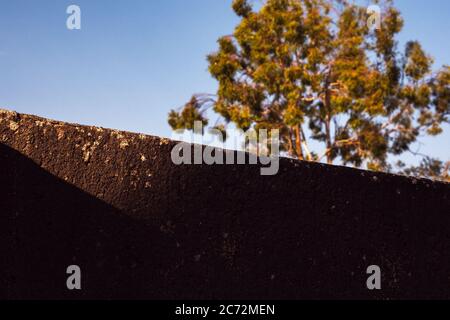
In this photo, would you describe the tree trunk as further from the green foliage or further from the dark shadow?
the dark shadow

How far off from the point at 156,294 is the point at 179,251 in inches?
8.5

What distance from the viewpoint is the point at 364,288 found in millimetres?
3076

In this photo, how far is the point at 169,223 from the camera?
8.79ft

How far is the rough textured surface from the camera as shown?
255 centimetres

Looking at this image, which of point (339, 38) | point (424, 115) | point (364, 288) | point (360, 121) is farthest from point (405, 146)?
point (364, 288)

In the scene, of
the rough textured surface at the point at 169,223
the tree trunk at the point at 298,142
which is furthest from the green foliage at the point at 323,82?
the rough textured surface at the point at 169,223

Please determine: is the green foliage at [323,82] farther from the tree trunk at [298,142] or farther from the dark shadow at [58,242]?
the dark shadow at [58,242]

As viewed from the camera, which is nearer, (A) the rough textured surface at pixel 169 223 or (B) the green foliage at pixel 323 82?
(A) the rough textured surface at pixel 169 223

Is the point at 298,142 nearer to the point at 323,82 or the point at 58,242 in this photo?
the point at 323,82

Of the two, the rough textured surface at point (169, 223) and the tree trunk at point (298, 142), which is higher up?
the tree trunk at point (298, 142)

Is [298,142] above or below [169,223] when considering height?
above

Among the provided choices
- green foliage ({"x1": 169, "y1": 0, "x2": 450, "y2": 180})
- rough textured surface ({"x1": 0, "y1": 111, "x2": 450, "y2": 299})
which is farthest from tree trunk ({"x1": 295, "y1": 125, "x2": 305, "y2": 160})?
rough textured surface ({"x1": 0, "y1": 111, "x2": 450, "y2": 299})

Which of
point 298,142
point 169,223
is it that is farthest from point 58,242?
point 298,142

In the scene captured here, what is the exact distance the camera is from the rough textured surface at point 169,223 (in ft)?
8.36
